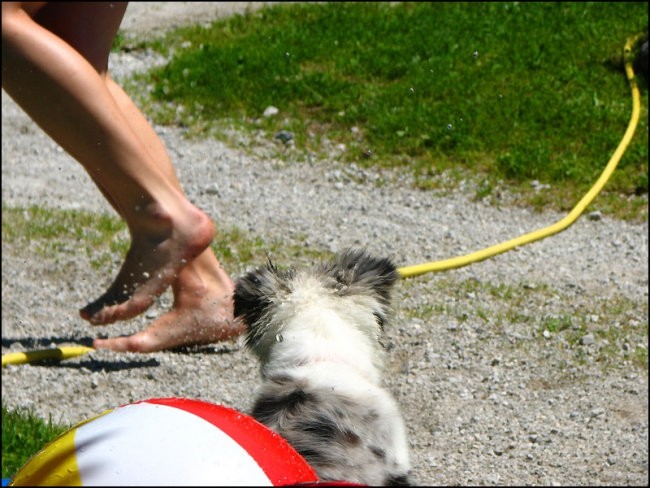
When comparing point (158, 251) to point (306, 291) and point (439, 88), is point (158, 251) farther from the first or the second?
point (439, 88)

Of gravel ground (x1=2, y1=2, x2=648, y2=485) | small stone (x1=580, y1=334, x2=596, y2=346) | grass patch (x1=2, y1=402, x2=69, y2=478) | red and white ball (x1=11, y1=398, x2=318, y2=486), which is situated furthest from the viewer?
small stone (x1=580, y1=334, x2=596, y2=346)

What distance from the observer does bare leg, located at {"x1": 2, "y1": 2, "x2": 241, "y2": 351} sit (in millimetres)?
3760

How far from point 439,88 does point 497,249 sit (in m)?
2.12

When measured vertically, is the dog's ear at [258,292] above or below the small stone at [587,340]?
above

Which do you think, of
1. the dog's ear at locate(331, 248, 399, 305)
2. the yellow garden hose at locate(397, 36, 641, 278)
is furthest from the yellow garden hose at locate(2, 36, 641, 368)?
the dog's ear at locate(331, 248, 399, 305)

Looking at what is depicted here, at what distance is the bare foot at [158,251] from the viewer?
391 cm

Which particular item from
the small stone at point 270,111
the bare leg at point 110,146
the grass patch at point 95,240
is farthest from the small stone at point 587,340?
the small stone at point 270,111

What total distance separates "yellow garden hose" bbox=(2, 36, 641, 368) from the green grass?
0.08 meters

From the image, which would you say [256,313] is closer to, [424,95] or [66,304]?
[66,304]

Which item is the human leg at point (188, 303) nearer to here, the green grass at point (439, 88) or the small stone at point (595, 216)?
the green grass at point (439, 88)

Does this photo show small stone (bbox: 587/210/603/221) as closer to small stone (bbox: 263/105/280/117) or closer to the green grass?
the green grass

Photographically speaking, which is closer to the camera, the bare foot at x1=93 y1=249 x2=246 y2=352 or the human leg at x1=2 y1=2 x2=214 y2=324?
the human leg at x1=2 y1=2 x2=214 y2=324

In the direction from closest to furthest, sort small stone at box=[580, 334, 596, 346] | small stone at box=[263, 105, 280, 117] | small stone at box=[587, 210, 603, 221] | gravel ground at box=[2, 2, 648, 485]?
gravel ground at box=[2, 2, 648, 485] → small stone at box=[580, 334, 596, 346] → small stone at box=[587, 210, 603, 221] → small stone at box=[263, 105, 280, 117]

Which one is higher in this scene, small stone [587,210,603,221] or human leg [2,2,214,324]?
human leg [2,2,214,324]
